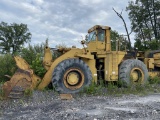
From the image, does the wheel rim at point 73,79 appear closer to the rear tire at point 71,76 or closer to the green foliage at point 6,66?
the rear tire at point 71,76

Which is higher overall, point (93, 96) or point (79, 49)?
point (79, 49)

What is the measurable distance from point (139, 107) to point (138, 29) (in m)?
29.6

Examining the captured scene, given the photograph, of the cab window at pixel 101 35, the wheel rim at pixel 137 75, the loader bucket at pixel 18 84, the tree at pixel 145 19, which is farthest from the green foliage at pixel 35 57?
the tree at pixel 145 19

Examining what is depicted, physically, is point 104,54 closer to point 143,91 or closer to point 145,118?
point 143,91

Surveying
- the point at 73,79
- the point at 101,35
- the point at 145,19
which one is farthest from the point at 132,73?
the point at 145,19

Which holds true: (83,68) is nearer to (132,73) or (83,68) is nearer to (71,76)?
(71,76)

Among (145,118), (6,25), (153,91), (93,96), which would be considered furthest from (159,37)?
(6,25)

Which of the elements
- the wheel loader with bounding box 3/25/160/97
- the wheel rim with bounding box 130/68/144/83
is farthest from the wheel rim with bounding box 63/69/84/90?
the wheel rim with bounding box 130/68/144/83

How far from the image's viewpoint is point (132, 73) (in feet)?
34.5

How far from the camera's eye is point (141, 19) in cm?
3447

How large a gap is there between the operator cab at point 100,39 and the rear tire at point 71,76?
148cm

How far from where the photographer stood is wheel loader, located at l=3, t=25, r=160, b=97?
831 cm

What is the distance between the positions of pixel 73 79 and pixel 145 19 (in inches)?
1103

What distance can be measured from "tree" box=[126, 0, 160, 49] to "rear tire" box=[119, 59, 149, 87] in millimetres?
21720
